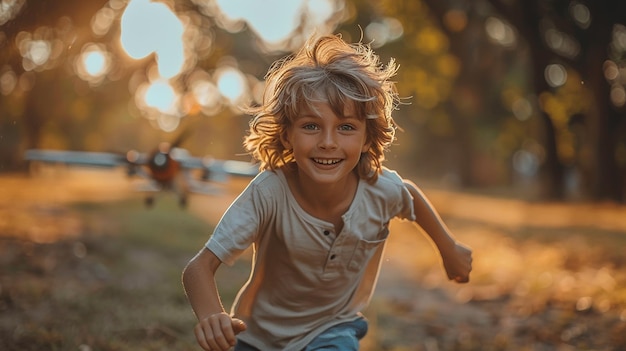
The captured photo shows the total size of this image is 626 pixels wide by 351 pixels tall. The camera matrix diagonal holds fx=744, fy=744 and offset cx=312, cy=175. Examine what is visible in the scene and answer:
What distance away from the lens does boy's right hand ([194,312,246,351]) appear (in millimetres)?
2158

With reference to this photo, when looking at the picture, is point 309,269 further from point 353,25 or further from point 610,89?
point 353,25

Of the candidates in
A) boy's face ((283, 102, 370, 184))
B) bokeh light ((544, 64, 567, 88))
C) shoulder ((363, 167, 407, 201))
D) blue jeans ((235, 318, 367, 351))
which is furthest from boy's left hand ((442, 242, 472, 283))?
bokeh light ((544, 64, 567, 88))

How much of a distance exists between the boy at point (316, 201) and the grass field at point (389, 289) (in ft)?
4.76

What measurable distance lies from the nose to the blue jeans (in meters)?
0.72

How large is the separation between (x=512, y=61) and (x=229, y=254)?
2863cm

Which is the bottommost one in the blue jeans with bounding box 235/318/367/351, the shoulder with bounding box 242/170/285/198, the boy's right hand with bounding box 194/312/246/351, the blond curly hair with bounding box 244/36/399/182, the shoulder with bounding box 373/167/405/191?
the blue jeans with bounding box 235/318/367/351

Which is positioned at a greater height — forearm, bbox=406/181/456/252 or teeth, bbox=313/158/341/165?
teeth, bbox=313/158/341/165

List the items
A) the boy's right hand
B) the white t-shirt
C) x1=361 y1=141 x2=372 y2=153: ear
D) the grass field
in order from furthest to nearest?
1. the grass field
2. x1=361 y1=141 x2=372 y2=153: ear
3. the white t-shirt
4. the boy's right hand

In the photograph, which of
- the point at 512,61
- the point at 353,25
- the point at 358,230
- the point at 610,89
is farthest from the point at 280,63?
the point at 512,61

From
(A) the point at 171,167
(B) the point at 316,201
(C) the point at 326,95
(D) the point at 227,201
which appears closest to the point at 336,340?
(B) the point at 316,201

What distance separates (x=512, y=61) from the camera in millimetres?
29422

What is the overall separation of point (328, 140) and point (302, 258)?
457 mm

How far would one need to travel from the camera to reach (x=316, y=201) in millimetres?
2684

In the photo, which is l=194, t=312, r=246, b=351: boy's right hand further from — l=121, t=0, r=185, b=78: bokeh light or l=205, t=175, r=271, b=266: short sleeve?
l=121, t=0, r=185, b=78: bokeh light
